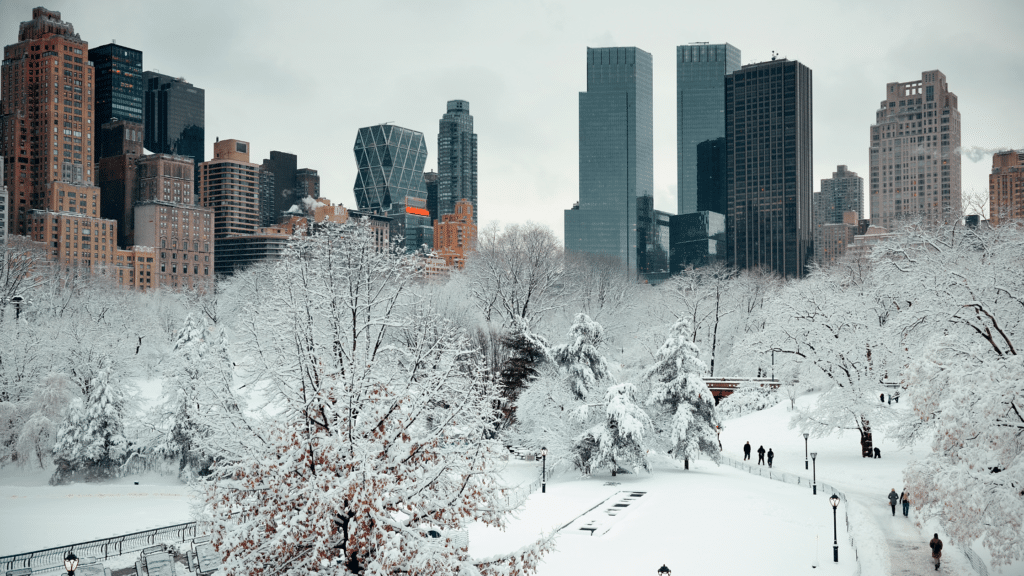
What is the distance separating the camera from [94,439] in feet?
138

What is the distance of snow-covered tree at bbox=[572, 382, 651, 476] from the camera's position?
35688 millimetres

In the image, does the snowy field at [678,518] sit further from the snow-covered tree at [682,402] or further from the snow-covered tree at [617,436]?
the snow-covered tree at [682,402]

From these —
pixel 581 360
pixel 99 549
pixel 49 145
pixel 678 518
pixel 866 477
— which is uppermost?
pixel 49 145

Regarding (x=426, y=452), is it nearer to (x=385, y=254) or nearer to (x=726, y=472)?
(x=385, y=254)

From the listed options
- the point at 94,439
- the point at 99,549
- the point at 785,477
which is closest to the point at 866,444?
the point at 785,477

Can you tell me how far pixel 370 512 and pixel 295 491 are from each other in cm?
106

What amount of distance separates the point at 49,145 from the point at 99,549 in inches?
7505

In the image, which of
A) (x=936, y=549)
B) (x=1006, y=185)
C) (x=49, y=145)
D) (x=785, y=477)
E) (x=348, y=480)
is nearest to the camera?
(x=348, y=480)

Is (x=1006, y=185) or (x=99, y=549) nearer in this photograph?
(x=99, y=549)

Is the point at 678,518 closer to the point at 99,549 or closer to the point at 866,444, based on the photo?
the point at 866,444

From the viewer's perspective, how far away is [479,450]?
1220cm

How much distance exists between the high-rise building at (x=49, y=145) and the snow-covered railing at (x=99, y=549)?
534 ft

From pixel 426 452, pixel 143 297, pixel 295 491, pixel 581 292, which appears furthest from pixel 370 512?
pixel 143 297

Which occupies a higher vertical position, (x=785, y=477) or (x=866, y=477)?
(x=866, y=477)
